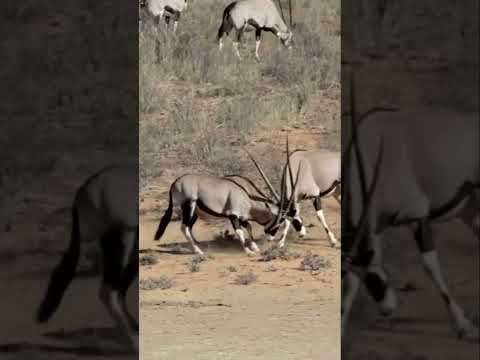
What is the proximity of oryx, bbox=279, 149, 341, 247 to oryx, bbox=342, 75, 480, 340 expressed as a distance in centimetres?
669

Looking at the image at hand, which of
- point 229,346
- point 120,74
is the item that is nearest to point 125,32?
point 120,74

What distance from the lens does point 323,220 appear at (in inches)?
461

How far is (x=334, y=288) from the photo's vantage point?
11961mm

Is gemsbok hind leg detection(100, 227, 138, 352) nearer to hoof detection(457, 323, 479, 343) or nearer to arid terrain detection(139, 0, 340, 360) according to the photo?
hoof detection(457, 323, 479, 343)

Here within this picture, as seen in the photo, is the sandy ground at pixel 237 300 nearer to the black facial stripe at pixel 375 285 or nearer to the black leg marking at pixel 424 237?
the black facial stripe at pixel 375 285

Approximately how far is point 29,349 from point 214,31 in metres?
9.10

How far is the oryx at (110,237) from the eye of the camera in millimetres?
5055

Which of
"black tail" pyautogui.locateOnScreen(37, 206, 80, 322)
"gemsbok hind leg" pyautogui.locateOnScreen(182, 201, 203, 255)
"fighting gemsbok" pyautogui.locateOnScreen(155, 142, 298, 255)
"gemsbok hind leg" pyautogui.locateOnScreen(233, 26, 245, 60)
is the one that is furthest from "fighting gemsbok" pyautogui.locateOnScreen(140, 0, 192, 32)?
"black tail" pyautogui.locateOnScreen(37, 206, 80, 322)

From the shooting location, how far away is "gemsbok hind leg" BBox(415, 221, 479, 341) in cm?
485

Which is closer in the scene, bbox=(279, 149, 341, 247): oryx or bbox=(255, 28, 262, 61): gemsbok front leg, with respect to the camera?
bbox=(279, 149, 341, 247): oryx

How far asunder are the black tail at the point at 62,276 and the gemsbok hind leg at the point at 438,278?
5.12 feet

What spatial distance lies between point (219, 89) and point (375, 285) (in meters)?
8.52

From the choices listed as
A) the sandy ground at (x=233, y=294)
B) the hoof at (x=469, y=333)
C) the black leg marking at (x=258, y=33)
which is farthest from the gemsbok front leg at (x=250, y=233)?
the hoof at (x=469, y=333)

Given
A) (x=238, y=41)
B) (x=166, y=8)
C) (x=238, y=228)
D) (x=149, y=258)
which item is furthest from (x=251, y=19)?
(x=149, y=258)
